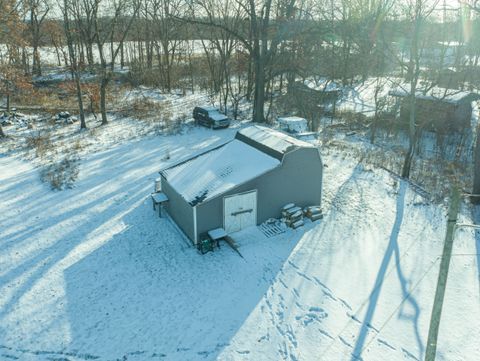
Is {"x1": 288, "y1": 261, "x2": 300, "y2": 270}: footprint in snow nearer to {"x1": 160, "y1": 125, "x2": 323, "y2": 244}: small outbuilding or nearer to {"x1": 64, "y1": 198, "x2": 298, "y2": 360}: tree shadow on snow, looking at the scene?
{"x1": 64, "y1": 198, "x2": 298, "y2": 360}: tree shadow on snow

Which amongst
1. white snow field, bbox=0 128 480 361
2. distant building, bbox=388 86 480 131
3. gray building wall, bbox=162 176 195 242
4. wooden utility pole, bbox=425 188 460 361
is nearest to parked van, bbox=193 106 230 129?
white snow field, bbox=0 128 480 361

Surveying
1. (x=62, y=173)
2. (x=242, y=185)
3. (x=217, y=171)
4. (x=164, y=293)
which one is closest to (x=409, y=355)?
(x=164, y=293)

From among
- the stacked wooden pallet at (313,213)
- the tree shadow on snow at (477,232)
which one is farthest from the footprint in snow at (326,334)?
the tree shadow on snow at (477,232)

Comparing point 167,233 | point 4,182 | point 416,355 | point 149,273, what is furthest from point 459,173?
point 4,182

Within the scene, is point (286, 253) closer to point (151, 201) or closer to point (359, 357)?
point (359, 357)

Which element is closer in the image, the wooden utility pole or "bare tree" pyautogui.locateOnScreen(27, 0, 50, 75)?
the wooden utility pole
